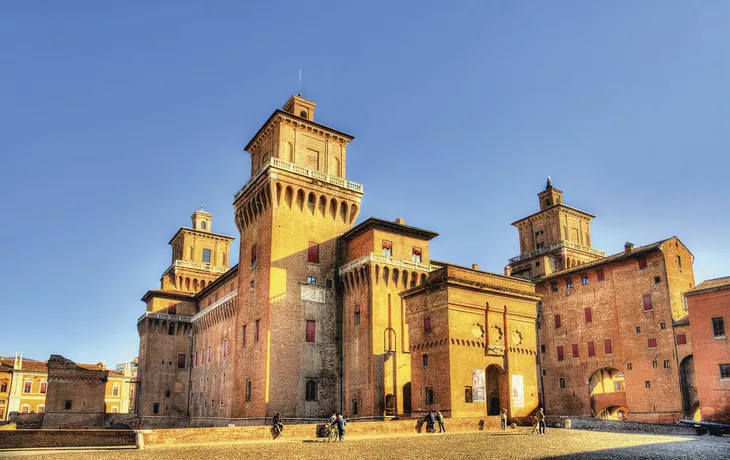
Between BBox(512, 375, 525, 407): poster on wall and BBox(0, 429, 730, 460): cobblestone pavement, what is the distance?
948 centimetres

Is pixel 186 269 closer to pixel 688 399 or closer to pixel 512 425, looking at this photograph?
pixel 512 425

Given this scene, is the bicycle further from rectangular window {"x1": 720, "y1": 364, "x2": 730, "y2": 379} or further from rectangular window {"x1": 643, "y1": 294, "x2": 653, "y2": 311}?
rectangular window {"x1": 643, "y1": 294, "x2": 653, "y2": 311}

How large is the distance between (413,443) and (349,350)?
20.2 m

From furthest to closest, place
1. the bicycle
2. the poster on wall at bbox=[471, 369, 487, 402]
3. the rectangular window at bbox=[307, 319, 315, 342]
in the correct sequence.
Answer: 1. the rectangular window at bbox=[307, 319, 315, 342]
2. the poster on wall at bbox=[471, 369, 487, 402]
3. the bicycle

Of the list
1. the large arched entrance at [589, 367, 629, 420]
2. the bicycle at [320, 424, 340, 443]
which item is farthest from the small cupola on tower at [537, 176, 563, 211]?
the bicycle at [320, 424, 340, 443]

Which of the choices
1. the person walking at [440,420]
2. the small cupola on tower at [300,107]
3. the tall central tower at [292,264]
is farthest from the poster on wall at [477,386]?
the small cupola on tower at [300,107]

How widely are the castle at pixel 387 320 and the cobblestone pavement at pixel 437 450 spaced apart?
931 cm

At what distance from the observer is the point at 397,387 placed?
40906 mm

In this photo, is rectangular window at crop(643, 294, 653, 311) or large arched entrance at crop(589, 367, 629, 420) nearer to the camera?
rectangular window at crop(643, 294, 653, 311)

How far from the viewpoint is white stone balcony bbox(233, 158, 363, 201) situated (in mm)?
44775

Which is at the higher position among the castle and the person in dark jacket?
the castle

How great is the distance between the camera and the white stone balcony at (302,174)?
4478 cm

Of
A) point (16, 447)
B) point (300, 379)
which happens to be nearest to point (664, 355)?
point (300, 379)

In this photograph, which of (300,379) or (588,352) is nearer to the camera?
(300,379)
